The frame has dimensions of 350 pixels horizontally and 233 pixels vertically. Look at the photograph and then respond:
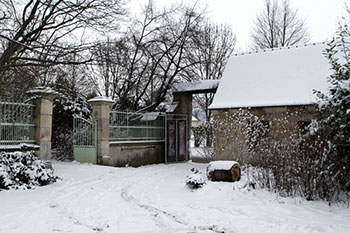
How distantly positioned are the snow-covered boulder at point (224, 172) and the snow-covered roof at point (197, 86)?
7233 millimetres

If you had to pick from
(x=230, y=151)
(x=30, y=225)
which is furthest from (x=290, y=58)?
(x=30, y=225)

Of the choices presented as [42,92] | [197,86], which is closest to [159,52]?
[197,86]

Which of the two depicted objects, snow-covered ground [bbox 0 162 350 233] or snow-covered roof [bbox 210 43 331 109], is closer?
snow-covered ground [bbox 0 162 350 233]

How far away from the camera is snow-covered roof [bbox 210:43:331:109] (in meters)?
12.6

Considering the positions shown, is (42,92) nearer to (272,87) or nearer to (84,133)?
(84,133)

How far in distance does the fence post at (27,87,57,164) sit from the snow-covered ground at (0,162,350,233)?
48.3 inches

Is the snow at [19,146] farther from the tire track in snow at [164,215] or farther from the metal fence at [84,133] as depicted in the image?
the metal fence at [84,133]

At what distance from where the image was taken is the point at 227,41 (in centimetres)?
2517

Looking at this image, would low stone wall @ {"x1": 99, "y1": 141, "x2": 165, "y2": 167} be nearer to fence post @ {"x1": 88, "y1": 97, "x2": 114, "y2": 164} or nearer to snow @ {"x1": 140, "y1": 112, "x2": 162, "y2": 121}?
fence post @ {"x1": 88, "y1": 97, "x2": 114, "y2": 164}

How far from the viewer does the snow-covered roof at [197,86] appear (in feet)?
51.3

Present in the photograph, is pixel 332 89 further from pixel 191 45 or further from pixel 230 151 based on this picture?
pixel 191 45

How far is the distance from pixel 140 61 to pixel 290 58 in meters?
7.71

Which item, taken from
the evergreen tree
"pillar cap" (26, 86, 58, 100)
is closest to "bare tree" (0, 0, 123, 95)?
"pillar cap" (26, 86, 58, 100)

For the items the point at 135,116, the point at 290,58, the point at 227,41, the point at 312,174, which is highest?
the point at 227,41
